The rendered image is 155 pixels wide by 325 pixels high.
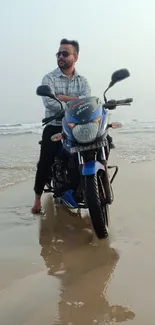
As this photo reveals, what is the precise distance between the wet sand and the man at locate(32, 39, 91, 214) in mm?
552

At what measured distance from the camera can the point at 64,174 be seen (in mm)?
4027

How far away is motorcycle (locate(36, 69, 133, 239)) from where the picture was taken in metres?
3.29

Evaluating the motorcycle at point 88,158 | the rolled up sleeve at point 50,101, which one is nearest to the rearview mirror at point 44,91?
the motorcycle at point 88,158

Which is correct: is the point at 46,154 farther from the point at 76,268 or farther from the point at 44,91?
the point at 76,268

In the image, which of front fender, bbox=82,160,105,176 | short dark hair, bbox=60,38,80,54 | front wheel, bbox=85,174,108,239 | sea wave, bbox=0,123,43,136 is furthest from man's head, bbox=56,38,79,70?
sea wave, bbox=0,123,43,136

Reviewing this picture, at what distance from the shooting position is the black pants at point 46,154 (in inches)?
170

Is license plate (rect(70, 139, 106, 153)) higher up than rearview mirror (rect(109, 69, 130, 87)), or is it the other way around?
rearview mirror (rect(109, 69, 130, 87))

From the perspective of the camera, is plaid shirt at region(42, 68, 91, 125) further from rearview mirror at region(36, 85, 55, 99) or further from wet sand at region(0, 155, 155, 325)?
wet sand at region(0, 155, 155, 325)

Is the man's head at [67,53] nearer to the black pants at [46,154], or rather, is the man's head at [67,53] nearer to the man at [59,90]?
the man at [59,90]

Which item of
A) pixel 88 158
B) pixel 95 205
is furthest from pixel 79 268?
pixel 88 158

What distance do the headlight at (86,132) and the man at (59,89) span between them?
100 cm

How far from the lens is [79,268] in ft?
9.24

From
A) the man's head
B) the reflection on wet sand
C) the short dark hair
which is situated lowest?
the reflection on wet sand

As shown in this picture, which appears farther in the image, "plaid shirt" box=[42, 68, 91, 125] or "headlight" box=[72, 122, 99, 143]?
"plaid shirt" box=[42, 68, 91, 125]
